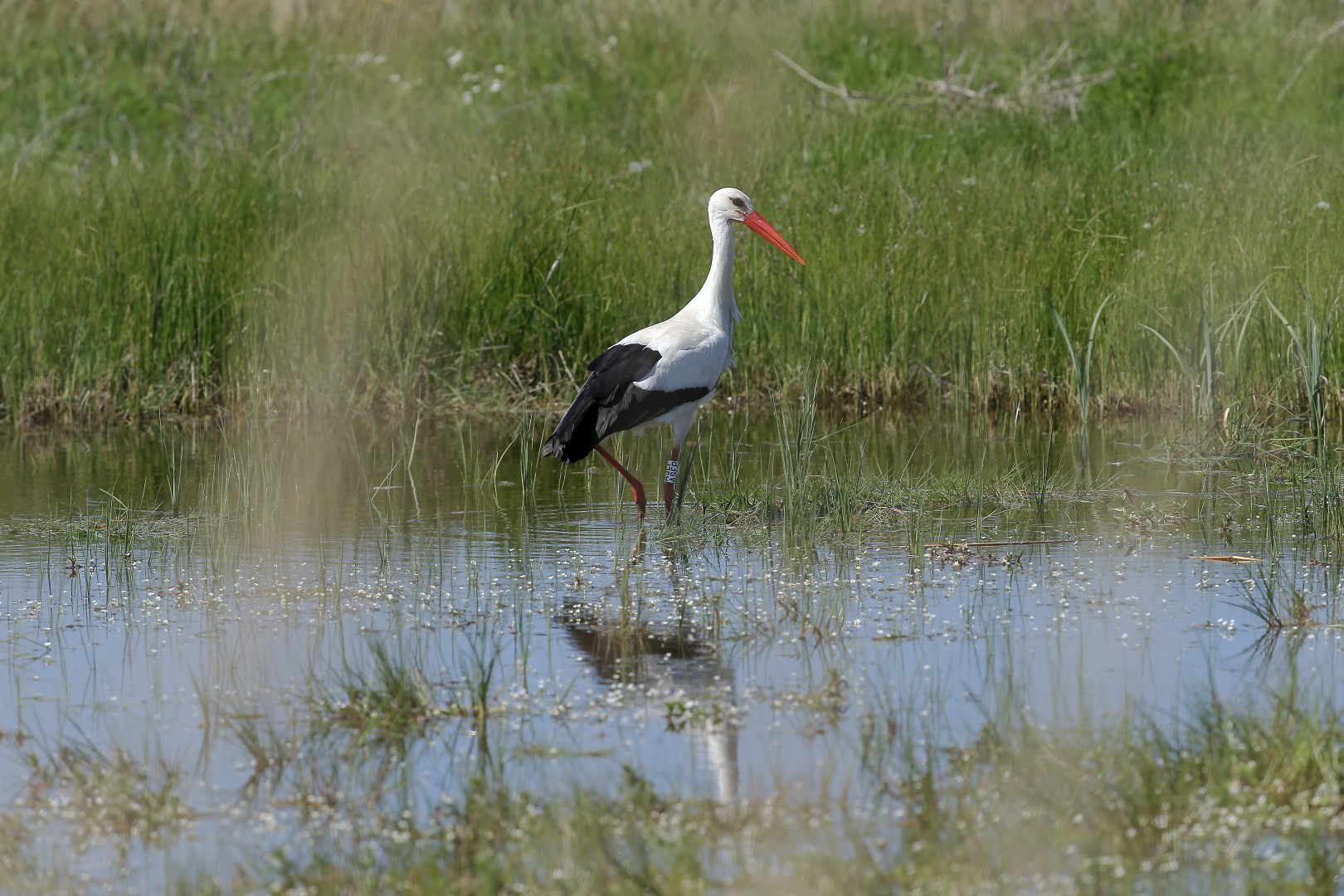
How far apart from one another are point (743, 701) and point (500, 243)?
222 inches

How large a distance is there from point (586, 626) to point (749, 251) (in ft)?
15.8

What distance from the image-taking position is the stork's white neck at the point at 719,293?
814cm

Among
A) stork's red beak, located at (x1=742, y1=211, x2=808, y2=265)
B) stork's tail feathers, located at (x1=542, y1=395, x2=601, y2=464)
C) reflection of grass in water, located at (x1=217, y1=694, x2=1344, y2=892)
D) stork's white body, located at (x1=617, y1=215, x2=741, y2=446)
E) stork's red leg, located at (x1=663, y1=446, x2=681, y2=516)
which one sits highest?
stork's red beak, located at (x1=742, y1=211, x2=808, y2=265)

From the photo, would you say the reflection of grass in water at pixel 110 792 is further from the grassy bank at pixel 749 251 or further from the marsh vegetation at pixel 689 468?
the grassy bank at pixel 749 251

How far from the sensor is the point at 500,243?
9.99 m

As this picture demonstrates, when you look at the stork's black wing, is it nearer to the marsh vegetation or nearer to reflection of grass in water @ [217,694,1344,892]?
the marsh vegetation

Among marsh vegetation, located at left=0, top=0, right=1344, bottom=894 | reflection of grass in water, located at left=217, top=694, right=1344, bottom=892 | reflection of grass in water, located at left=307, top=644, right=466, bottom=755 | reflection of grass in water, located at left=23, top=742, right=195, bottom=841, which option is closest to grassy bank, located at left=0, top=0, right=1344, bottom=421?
marsh vegetation, located at left=0, top=0, right=1344, bottom=894

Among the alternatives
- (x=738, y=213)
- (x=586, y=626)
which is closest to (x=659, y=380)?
(x=738, y=213)

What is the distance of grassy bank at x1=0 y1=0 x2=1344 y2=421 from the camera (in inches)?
364

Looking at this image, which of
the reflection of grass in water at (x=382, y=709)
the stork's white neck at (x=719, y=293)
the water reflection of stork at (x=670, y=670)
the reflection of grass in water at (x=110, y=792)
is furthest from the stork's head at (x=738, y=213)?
the reflection of grass in water at (x=110, y=792)

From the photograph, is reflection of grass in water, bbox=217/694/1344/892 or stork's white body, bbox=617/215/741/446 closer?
reflection of grass in water, bbox=217/694/1344/892

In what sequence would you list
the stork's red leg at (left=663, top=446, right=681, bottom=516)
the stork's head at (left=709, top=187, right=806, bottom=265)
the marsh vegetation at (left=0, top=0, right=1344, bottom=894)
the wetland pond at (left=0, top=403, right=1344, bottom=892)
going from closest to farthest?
the marsh vegetation at (left=0, top=0, right=1344, bottom=894)
the wetland pond at (left=0, top=403, right=1344, bottom=892)
the stork's red leg at (left=663, top=446, right=681, bottom=516)
the stork's head at (left=709, top=187, right=806, bottom=265)

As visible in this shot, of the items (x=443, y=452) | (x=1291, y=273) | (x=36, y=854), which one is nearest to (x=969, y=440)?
(x=1291, y=273)

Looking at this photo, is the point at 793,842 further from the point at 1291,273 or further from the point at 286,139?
the point at 286,139
